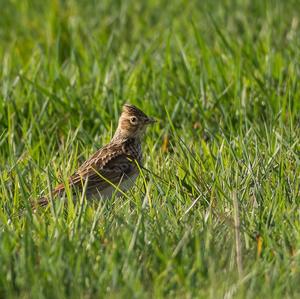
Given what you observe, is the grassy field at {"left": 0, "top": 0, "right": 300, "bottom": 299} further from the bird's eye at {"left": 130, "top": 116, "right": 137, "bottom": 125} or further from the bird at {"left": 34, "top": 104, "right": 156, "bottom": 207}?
the bird's eye at {"left": 130, "top": 116, "right": 137, "bottom": 125}

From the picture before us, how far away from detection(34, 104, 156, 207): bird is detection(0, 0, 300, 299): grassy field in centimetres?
13

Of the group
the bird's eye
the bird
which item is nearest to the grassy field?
the bird

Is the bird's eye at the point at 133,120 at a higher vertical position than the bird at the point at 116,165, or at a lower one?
higher

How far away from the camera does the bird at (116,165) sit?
248 inches

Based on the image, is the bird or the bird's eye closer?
the bird

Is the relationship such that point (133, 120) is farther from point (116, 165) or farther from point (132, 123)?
point (116, 165)

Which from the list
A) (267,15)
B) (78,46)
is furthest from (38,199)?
(267,15)

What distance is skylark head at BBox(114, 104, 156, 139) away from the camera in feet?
23.0

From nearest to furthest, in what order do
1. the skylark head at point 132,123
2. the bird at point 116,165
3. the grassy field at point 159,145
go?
the grassy field at point 159,145
the bird at point 116,165
the skylark head at point 132,123

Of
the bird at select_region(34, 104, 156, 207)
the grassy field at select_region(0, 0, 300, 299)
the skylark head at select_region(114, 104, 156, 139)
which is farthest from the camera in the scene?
the skylark head at select_region(114, 104, 156, 139)

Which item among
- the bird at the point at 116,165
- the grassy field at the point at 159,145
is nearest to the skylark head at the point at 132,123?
the bird at the point at 116,165

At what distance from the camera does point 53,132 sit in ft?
25.4

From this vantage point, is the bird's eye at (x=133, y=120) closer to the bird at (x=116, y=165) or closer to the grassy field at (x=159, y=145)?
the bird at (x=116, y=165)

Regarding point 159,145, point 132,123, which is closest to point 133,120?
point 132,123
